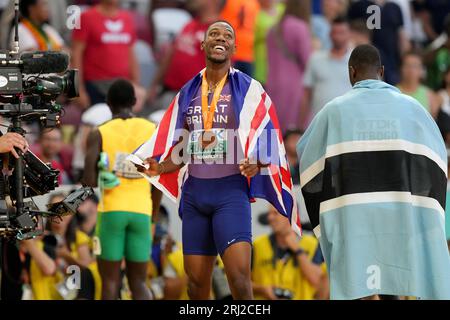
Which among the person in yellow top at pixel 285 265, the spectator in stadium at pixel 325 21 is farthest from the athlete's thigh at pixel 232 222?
the spectator in stadium at pixel 325 21

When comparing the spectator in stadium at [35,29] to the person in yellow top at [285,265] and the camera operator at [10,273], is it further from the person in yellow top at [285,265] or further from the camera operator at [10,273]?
the person in yellow top at [285,265]

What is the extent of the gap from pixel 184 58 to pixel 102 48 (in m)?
0.98

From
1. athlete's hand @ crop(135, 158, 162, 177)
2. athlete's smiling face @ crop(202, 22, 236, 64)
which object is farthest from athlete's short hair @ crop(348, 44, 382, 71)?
athlete's hand @ crop(135, 158, 162, 177)

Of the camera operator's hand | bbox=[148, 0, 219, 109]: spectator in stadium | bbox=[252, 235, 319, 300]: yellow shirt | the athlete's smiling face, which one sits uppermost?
bbox=[148, 0, 219, 109]: spectator in stadium

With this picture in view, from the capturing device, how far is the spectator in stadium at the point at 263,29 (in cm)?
1582

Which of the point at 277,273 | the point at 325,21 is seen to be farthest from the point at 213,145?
the point at 325,21

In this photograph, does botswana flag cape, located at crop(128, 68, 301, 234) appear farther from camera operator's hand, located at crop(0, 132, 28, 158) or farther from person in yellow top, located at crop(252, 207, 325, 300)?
person in yellow top, located at crop(252, 207, 325, 300)

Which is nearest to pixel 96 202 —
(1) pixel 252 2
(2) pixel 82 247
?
(2) pixel 82 247

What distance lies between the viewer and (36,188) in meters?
10.4

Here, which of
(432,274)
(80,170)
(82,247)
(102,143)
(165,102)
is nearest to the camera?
(432,274)

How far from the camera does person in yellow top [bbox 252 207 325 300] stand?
42.9 feet

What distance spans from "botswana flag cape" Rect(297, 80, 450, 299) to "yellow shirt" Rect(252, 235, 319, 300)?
10.2 ft

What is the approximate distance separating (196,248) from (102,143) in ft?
6.42

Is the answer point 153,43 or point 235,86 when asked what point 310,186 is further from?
point 153,43
